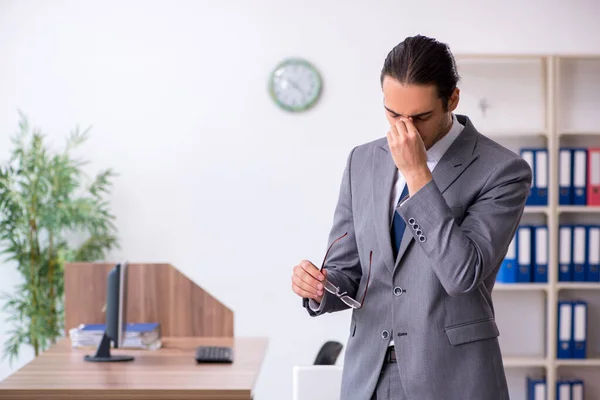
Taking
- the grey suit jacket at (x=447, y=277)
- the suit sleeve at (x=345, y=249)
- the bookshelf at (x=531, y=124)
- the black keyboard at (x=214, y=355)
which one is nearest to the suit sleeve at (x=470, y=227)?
the grey suit jacket at (x=447, y=277)

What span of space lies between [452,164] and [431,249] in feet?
0.71

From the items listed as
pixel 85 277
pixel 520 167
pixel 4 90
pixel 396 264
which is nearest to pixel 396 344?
pixel 396 264

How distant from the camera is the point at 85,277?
11.1 feet

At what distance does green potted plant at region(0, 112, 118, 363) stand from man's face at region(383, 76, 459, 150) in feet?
9.70

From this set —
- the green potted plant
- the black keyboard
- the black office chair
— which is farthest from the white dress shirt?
the green potted plant

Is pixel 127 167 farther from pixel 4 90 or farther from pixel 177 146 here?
pixel 4 90

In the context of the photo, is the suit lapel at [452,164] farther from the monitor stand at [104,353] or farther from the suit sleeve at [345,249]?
the monitor stand at [104,353]

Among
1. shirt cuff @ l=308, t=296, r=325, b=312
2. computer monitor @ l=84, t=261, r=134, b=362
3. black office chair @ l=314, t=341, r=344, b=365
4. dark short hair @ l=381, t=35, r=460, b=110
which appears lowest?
black office chair @ l=314, t=341, r=344, b=365

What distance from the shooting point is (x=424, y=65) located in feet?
5.20

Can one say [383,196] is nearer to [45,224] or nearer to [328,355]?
[328,355]

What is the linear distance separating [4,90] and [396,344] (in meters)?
3.71

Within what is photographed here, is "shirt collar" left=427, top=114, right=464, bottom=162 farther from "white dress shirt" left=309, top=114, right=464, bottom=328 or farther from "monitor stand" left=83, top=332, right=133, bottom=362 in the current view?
"monitor stand" left=83, top=332, right=133, bottom=362

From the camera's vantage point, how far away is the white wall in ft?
15.1

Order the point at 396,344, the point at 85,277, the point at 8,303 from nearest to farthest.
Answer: the point at 396,344
the point at 85,277
the point at 8,303
